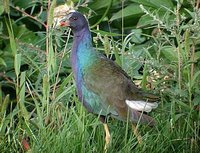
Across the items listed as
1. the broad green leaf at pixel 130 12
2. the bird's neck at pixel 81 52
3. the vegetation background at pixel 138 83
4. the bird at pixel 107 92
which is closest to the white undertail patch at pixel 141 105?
the bird at pixel 107 92

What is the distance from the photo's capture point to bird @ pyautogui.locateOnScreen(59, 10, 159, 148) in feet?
17.0

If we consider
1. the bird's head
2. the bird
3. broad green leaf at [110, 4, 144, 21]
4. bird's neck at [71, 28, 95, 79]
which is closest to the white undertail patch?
the bird

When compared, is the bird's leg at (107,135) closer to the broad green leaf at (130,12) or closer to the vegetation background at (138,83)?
the vegetation background at (138,83)

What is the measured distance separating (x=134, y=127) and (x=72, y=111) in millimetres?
388

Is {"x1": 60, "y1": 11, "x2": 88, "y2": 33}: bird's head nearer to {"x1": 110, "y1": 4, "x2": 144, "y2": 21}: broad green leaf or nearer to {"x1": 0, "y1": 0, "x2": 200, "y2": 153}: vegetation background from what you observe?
{"x1": 0, "y1": 0, "x2": 200, "y2": 153}: vegetation background

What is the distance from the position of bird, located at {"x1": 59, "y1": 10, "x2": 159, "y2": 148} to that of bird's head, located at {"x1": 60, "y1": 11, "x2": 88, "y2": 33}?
0.44ft

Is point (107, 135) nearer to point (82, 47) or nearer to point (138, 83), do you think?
point (82, 47)

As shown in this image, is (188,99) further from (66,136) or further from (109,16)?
(109,16)

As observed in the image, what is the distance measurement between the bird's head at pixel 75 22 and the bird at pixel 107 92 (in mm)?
134

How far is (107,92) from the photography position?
522 centimetres

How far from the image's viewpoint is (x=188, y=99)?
18.2 ft

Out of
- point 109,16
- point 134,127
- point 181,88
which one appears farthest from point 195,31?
point 109,16

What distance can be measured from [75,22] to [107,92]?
49 cm

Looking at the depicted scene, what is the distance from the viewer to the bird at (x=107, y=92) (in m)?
5.20
